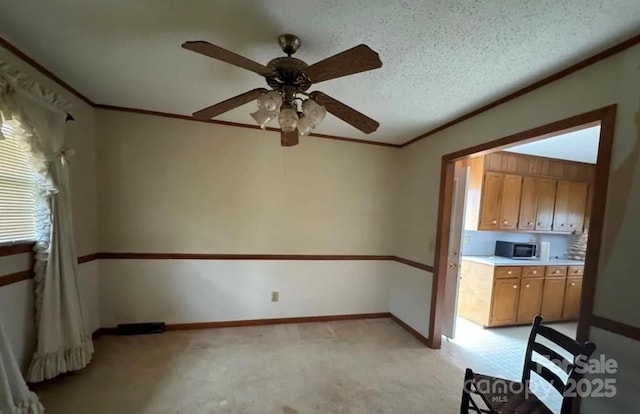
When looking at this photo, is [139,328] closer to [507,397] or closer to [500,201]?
[507,397]

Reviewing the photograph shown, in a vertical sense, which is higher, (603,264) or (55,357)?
(603,264)

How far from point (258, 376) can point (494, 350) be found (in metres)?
2.59

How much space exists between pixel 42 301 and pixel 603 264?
3741mm

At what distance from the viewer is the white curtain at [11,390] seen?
148cm

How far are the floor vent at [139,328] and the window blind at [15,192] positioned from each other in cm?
142

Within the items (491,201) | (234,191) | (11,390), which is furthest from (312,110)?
(491,201)

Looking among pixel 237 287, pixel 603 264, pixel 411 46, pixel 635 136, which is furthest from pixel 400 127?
pixel 237 287

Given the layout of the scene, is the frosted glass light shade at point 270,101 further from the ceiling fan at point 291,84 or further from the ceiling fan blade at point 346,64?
the ceiling fan blade at point 346,64

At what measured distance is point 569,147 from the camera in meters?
3.36

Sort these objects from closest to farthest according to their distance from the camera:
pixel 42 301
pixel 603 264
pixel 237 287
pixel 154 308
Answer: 1. pixel 603 264
2. pixel 42 301
3. pixel 154 308
4. pixel 237 287

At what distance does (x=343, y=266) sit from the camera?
→ 3.58 meters

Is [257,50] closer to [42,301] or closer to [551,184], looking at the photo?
[42,301]

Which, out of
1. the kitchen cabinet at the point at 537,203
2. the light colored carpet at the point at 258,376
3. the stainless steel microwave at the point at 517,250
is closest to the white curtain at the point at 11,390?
the light colored carpet at the point at 258,376

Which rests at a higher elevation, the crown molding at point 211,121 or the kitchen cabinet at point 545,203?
the crown molding at point 211,121
